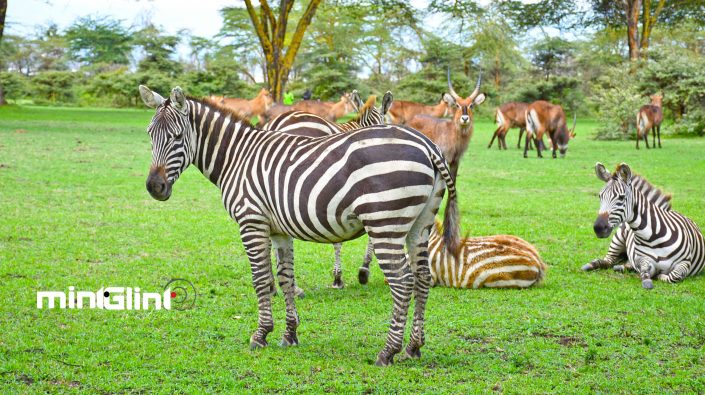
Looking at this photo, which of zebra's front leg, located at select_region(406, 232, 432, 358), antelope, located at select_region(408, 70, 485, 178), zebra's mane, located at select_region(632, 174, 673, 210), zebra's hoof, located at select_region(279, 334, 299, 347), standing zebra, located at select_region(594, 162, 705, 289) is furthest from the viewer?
antelope, located at select_region(408, 70, 485, 178)

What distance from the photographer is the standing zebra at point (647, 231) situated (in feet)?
25.7

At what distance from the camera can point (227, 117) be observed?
6289mm

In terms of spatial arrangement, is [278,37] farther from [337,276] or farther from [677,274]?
[677,274]

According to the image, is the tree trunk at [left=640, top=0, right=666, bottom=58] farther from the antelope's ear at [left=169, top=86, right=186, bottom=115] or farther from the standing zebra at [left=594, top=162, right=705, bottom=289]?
the antelope's ear at [left=169, top=86, right=186, bottom=115]

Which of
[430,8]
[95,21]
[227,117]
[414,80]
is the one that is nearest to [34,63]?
[95,21]

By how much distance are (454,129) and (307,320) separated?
851 centimetres

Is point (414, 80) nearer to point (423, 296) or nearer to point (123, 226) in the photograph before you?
point (123, 226)

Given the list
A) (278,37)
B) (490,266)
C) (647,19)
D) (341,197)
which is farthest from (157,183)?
(647,19)

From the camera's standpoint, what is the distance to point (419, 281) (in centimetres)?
568

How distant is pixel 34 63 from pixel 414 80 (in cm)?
4351

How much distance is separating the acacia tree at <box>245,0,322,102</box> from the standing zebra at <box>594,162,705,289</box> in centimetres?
2009

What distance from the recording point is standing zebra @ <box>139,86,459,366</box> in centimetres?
521

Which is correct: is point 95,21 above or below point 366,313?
above

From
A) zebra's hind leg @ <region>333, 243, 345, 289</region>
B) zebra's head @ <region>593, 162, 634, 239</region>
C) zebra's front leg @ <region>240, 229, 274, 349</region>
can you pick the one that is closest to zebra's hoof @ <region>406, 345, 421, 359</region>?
zebra's front leg @ <region>240, 229, 274, 349</region>
